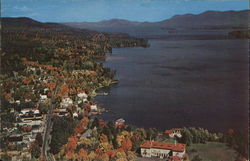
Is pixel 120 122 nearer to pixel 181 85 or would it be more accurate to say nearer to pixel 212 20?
pixel 181 85

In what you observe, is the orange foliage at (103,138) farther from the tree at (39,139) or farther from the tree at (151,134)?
the tree at (39,139)

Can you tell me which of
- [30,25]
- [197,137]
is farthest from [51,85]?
[197,137]

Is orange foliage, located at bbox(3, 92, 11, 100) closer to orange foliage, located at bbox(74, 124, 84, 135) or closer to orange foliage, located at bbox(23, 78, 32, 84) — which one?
orange foliage, located at bbox(23, 78, 32, 84)

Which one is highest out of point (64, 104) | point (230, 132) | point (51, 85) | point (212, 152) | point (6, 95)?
point (51, 85)

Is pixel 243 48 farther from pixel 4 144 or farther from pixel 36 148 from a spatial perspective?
pixel 4 144

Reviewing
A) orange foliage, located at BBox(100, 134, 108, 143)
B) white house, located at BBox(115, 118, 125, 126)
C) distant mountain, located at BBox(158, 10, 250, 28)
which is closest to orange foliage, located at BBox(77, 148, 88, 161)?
orange foliage, located at BBox(100, 134, 108, 143)

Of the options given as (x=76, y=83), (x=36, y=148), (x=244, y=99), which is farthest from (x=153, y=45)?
(x=36, y=148)
